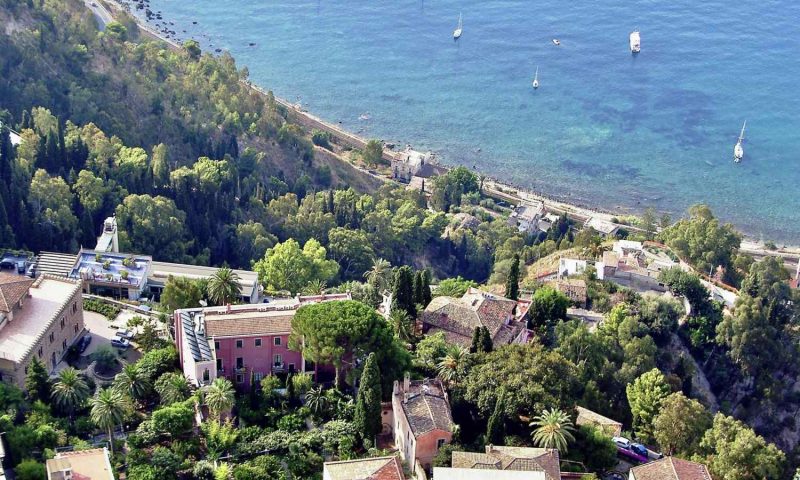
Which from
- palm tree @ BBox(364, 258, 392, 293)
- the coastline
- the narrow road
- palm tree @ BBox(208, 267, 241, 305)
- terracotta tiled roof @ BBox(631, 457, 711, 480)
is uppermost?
the narrow road

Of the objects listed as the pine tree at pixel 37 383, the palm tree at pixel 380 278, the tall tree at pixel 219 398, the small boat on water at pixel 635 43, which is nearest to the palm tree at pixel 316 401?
the tall tree at pixel 219 398

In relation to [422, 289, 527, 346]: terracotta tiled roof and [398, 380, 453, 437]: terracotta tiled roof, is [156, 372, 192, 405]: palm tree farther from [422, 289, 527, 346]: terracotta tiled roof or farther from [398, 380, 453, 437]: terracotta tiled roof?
[422, 289, 527, 346]: terracotta tiled roof

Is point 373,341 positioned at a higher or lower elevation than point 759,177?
higher

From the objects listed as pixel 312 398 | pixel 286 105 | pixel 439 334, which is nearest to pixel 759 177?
pixel 286 105

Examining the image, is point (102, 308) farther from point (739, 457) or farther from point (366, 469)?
point (739, 457)

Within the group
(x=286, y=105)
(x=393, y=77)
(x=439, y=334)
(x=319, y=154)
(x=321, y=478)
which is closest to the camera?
(x=321, y=478)

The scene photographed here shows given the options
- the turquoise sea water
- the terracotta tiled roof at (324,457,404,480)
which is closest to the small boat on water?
the turquoise sea water

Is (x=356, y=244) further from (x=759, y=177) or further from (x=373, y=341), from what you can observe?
(x=759, y=177)
